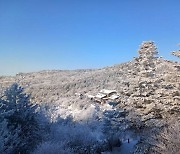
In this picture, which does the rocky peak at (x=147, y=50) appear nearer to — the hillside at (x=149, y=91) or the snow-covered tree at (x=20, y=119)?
the hillside at (x=149, y=91)

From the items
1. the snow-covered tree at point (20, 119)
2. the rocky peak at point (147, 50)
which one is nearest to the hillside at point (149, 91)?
the rocky peak at point (147, 50)

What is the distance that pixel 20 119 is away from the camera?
21094mm

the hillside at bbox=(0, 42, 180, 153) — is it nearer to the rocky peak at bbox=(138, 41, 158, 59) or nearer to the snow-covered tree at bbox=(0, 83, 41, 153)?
the rocky peak at bbox=(138, 41, 158, 59)

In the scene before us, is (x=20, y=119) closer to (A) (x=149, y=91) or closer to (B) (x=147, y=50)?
(A) (x=149, y=91)

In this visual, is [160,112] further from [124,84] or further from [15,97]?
[15,97]

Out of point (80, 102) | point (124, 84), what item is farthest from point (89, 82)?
point (124, 84)

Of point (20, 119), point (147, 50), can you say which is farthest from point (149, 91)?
point (20, 119)

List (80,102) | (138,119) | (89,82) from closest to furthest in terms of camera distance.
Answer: (138,119), (80,102), (89,82)

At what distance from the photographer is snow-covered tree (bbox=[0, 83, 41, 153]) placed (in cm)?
1958

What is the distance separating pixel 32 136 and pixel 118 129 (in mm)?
9032

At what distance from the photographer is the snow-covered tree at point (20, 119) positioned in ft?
64.2

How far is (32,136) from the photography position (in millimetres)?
21969

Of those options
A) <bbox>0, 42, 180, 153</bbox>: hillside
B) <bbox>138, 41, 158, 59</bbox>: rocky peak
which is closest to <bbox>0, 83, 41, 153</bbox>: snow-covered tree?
<bbox>0, 42, 180, 153</bbox>: hillside

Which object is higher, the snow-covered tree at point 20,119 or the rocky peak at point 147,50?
the rocky peak at point 147,50
